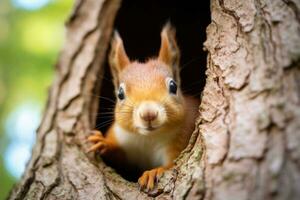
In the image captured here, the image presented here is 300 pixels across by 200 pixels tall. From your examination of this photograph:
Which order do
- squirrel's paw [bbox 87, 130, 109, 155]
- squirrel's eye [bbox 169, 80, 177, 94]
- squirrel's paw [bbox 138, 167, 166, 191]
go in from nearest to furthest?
squirrel's paw [bbox 138, 167, 166, 191] → squirrel's eye [bbox 169, 80, 177, 94] → squirrel's paw [bbox 87, 130, 109, 155]

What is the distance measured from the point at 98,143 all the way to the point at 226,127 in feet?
5.48

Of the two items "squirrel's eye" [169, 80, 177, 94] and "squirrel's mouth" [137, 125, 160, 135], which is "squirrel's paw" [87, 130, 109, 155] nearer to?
"squirrel's mouth" [137, 125, 160, 135]

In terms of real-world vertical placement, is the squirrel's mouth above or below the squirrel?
below

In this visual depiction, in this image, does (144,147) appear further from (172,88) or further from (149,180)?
(149,180)

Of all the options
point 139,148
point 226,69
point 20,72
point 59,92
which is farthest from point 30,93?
point 226,69

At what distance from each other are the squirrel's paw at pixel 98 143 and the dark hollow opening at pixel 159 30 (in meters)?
0.77

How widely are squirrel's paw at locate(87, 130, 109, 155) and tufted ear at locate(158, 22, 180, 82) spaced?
3.30 ft

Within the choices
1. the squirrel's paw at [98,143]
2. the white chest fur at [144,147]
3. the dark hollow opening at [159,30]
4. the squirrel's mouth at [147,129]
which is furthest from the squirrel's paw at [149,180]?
the dark hollow opening at [159,30]

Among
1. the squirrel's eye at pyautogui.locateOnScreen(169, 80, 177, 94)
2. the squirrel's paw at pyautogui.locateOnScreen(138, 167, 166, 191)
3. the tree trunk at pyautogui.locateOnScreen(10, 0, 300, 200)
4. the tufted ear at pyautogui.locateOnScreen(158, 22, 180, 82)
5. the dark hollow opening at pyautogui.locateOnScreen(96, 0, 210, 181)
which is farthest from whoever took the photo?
the dark hollow opening at pyautogui.locateOnScreen(96, 0, 210, 181)

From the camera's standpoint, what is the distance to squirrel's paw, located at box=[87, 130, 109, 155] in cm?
425

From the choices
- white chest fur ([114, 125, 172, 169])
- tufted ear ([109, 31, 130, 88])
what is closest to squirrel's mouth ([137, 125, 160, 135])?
white chest fur ([114, 125, 172, 169])

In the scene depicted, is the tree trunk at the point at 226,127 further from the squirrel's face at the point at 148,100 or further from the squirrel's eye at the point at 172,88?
the squirrel's eye at the point at 172,88

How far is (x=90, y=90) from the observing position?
463 cm

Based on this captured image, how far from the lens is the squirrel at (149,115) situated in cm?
371
